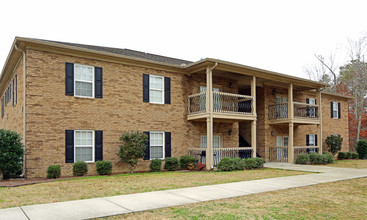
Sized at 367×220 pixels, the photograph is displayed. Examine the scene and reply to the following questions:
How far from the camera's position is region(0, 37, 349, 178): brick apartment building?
506 inches

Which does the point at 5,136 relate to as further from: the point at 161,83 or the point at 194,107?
the point at 194,107

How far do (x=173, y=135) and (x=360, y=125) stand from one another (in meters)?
24.8

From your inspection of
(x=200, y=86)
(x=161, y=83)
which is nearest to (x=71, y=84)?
(x=161, y=83)

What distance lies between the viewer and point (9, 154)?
38.1ft

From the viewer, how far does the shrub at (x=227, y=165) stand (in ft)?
50.4

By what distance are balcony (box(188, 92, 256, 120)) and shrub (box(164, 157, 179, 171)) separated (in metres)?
2.58

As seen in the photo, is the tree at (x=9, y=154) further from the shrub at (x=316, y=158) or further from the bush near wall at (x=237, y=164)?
the shrub at (x=316, y=158)

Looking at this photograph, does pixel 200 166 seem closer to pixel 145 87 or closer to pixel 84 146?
pixel 145 87

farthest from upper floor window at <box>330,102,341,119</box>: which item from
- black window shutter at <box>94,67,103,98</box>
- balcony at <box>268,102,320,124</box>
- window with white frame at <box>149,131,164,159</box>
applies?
black window shutter at <box>94,67,103,98</box>

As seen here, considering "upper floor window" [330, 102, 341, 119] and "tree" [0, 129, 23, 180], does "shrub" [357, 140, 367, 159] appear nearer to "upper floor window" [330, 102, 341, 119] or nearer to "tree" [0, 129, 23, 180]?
"upper floor window" [330, 102, 341, 119]

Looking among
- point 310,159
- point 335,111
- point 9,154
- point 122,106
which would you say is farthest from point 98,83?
point 335,111

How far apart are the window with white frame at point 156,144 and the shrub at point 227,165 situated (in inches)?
119

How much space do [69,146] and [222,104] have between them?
8365 millimetres

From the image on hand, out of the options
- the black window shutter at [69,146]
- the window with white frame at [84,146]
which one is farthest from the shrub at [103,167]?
the black window shutter at [69,146]
